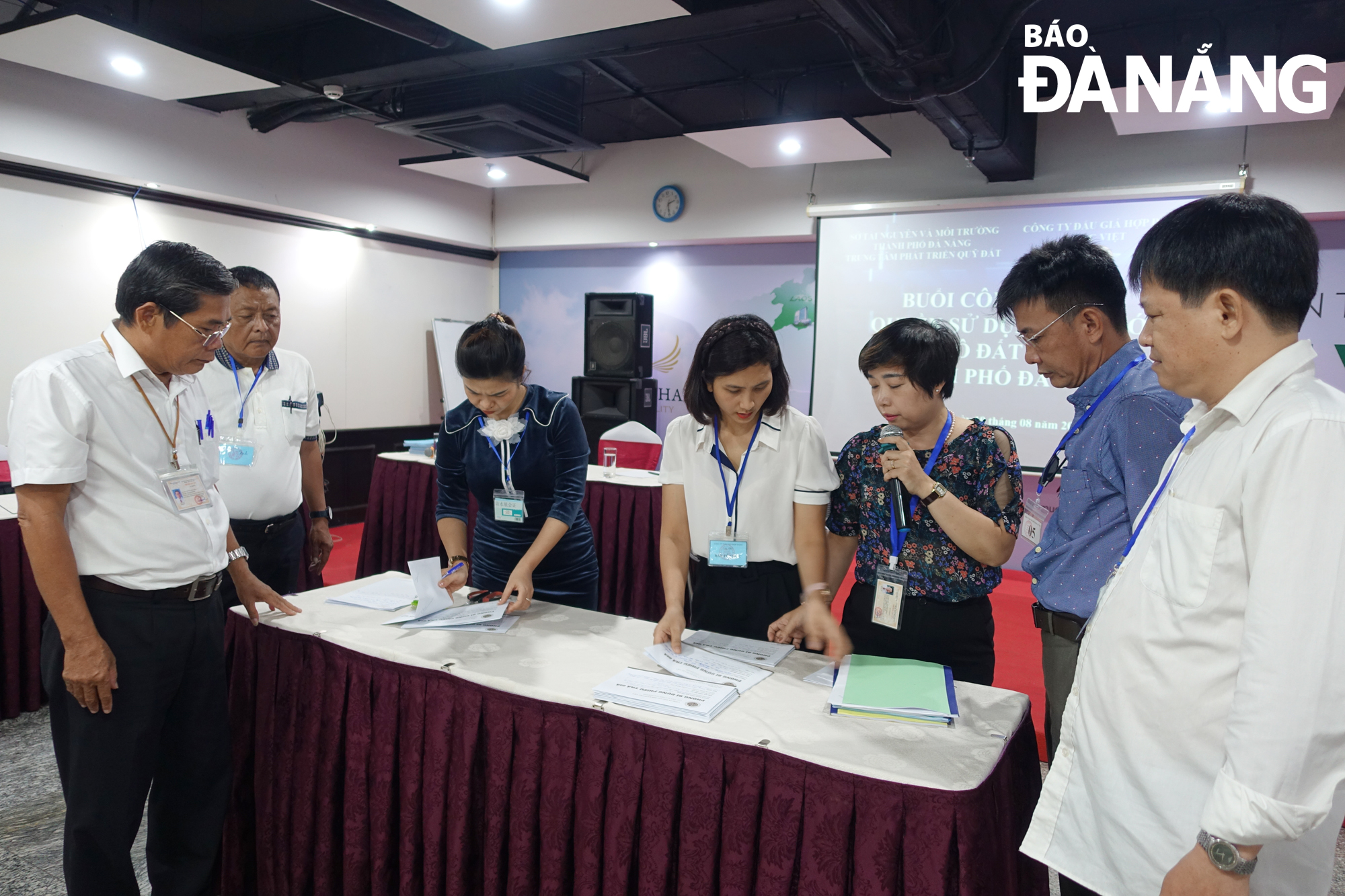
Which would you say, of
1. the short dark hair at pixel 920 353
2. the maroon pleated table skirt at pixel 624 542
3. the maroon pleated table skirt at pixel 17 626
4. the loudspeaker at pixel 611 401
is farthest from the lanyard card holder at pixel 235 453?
the loudspeaker at pixel 611 401

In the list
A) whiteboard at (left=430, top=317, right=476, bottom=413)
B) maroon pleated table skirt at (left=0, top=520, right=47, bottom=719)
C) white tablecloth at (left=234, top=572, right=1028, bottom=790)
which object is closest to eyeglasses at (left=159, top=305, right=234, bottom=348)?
white tablecloth at (left=234, top=572, right=1028, bottom=790)

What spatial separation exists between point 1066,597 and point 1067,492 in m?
0.19

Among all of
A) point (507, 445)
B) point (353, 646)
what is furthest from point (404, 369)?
point (353, 646)

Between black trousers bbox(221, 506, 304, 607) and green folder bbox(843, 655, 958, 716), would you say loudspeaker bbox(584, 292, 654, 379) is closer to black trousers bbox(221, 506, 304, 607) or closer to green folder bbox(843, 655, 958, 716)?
black trousers bbox(221, 506, 304, 607)

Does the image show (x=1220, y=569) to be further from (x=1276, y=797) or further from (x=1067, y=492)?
(x=1067, y=492)

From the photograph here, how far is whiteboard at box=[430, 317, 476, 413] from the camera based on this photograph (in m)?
6.71

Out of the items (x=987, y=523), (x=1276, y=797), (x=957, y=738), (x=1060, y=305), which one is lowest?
(x=957, y=738)

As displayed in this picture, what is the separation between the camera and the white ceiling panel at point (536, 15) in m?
3.07

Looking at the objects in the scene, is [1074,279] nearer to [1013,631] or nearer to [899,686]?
[899,686]

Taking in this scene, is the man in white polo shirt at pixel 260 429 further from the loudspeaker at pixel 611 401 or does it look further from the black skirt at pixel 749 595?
the loudspeaker at pixel 611 401

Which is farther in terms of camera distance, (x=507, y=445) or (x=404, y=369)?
(x=404, y=369)

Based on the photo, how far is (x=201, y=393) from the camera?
182cm

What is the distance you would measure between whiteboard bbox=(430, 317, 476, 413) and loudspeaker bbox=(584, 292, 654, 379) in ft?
4.15

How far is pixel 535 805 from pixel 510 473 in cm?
90
